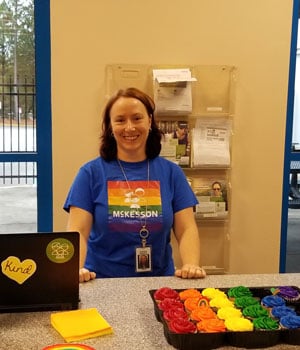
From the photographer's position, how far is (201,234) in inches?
120

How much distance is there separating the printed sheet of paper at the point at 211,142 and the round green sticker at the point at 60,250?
66.0 inches

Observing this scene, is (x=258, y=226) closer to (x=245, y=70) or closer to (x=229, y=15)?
(x=245, y=70)

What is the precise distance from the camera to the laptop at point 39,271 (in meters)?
1.30

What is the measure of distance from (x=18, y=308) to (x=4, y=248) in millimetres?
181

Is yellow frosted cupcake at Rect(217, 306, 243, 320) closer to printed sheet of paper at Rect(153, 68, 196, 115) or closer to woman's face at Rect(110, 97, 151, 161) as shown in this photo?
woman's face at Rect(110, 97, 151, 161)

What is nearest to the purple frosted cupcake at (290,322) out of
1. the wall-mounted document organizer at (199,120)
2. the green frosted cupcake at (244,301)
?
the green frosted cupcake at (244,301)

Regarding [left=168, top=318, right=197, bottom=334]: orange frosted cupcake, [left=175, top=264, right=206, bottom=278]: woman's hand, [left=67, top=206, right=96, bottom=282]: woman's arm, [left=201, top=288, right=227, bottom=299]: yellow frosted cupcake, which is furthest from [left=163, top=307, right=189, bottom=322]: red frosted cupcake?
[left=67, top=206, right=96, bottom=282]: woman's arm

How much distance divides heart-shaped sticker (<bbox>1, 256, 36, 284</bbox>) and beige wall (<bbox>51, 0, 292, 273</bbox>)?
1.60m

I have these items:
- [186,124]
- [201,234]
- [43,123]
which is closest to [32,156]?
[43,123]

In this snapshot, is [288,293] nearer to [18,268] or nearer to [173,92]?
[18,268]

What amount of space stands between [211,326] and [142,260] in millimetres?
712

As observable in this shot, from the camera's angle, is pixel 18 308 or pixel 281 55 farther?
pixel 281 55

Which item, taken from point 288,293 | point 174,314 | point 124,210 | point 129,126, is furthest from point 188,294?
point 129,126

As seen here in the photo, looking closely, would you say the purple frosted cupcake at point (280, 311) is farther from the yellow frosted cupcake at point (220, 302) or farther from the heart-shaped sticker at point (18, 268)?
the heart-shaped sticker at point (18, 268)
